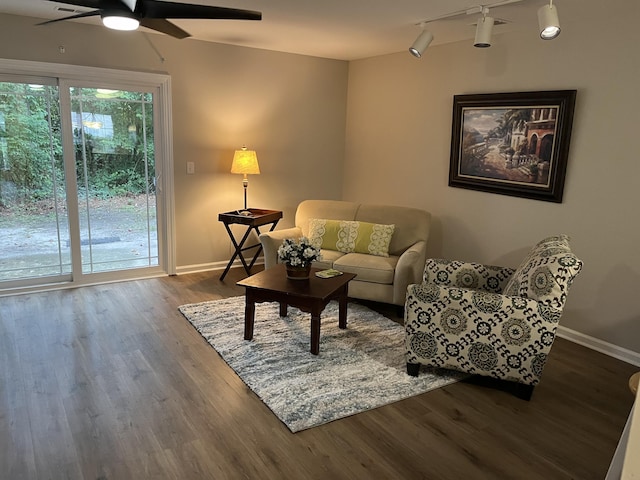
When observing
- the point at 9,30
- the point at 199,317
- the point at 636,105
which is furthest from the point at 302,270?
the point at 9,30

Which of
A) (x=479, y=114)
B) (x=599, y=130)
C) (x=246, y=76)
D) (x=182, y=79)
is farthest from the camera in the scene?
(x=246, y=76)

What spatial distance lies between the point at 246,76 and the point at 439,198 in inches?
96.5

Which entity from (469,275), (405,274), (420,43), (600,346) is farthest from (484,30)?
(600,346)

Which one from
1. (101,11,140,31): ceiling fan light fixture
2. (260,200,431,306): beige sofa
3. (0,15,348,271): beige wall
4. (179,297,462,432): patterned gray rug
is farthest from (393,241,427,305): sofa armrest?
(101,11,140,31): ceiling fan light fixture

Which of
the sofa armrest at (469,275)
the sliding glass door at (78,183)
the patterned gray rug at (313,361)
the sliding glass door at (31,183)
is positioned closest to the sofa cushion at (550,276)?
the sofa armrest at (469,275)

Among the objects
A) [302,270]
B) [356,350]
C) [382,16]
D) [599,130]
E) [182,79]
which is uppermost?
[382,16]

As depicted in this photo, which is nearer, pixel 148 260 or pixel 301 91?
pixel 148 260

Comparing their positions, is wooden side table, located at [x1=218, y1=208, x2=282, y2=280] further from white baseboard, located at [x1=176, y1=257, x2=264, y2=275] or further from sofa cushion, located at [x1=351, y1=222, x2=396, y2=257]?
sofa cushion, located at [x1=351, y1=222, x2=396, y2=257]

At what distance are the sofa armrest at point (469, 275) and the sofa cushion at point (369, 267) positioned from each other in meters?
0.51

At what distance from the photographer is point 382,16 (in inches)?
143

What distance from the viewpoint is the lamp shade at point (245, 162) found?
4938mm

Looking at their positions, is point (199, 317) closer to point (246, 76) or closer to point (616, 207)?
point (246, 76)

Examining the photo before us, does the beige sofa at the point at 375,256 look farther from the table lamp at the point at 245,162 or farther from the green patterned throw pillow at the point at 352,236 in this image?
the table lamp at the point at 245,162

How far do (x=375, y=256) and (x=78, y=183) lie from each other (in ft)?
9.50
